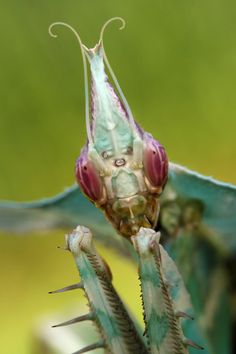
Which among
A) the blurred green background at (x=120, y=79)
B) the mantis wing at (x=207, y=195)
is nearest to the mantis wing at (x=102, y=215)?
the mantis wing at (x=207, y=195)

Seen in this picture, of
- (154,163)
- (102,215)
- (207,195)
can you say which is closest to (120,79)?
(102,215)

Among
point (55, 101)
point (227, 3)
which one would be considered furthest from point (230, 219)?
point (227, 3)

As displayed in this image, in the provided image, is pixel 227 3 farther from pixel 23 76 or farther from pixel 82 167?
pixel 82 167

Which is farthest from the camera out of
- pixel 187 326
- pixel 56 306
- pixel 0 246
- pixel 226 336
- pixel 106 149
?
pixel 0 246

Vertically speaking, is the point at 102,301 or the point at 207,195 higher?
the point at 207,195

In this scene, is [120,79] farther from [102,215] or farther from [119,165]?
[119,165]

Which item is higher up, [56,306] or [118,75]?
[118,75]
